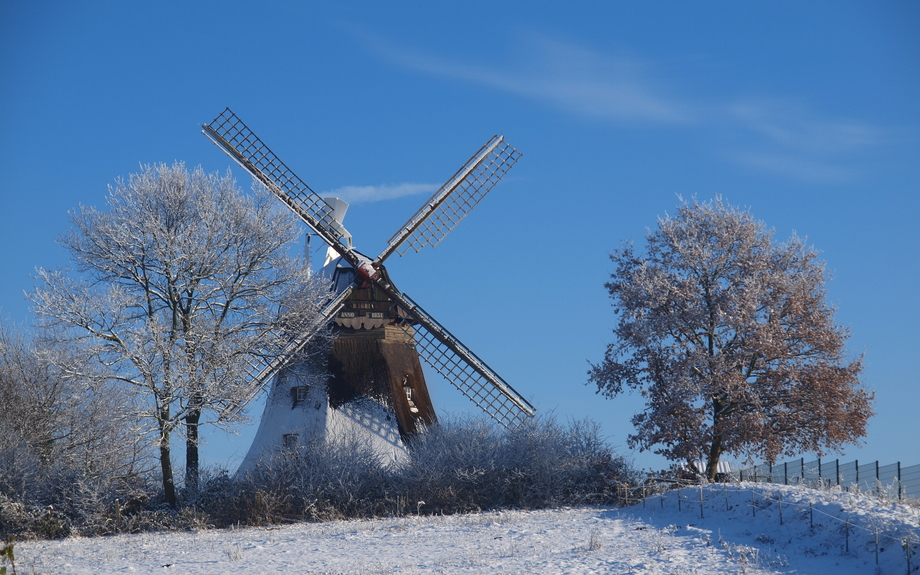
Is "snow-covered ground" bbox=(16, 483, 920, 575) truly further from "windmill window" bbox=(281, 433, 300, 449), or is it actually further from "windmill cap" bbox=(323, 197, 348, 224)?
"windmill cap" bbox=(323, 197, 348, 224)

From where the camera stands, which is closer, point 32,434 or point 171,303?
point 171,303

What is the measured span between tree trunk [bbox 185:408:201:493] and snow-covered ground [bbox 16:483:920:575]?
2.81 meters

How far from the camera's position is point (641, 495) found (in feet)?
71.0

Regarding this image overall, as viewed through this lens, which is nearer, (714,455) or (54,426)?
(714,455)

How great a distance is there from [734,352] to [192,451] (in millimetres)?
14714

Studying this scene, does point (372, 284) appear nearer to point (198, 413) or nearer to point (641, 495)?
point (198, 413)

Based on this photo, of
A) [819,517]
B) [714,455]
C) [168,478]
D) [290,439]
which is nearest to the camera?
[819,517]

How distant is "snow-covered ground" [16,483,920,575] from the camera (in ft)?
41.3

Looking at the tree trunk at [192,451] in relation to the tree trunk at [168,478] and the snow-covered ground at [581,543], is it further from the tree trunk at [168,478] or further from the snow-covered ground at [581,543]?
the snow-covered ground at [581,543]

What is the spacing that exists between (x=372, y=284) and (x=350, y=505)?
6484 mm

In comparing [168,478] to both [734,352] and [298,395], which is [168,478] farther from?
[734,352]

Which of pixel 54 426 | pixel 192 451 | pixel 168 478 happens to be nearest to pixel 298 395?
pixel 192 451

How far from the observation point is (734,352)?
23.2 meters

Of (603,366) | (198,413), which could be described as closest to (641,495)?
(603,366)
